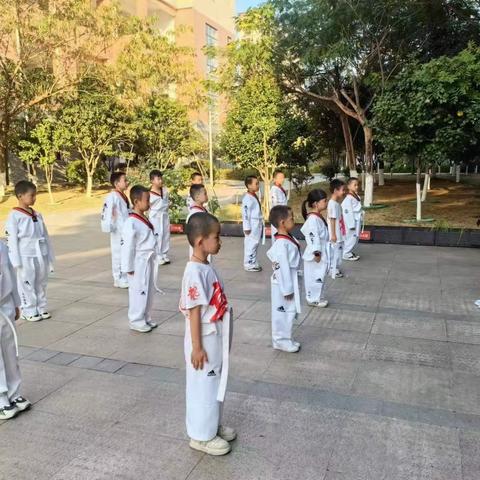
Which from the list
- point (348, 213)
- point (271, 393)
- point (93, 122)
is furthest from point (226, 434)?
point (93, 122)

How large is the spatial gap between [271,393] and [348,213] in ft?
16.5

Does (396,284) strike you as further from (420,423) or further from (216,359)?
(216,359)

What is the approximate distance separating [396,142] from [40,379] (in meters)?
8.88

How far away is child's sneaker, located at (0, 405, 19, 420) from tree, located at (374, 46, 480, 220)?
911 centimetres

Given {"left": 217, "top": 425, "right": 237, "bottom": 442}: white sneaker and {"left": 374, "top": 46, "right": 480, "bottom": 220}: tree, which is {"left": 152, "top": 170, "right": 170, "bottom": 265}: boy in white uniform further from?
{"left": 217, "top": 425, "right": 237, "bottom": 442}: white sneaker

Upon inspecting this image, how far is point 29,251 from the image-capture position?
5.40 metres

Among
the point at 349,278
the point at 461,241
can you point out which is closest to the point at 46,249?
the point at 349,278

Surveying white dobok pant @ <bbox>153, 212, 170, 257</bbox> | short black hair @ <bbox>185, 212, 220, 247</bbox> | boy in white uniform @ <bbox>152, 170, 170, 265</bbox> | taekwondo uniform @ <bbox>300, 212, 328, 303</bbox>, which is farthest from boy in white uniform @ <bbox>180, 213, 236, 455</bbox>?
white dobok pant @ <bbox>153, 212, 170, 257</bbox>

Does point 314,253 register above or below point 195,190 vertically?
below

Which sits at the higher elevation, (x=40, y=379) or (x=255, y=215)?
(x=255, y=215)

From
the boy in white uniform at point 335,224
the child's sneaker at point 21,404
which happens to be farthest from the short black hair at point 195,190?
Answer: the child's sneaker at point 21,404

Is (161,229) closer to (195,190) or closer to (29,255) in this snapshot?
(195,190)

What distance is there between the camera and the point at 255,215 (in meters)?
7.95

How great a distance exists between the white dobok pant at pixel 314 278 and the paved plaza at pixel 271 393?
22 cm
